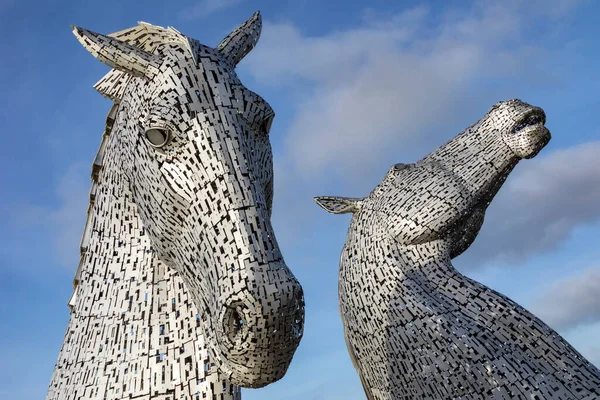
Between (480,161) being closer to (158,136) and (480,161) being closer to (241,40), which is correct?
(241,40)

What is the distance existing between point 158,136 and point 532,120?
3133 mm

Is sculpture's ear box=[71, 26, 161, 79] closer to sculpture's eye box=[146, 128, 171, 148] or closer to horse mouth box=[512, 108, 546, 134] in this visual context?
sculpture's eye box=[146, 128, 171, 148]

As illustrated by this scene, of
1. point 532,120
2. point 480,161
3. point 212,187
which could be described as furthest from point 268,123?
point 532,120

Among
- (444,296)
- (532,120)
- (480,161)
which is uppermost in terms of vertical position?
(532,120)

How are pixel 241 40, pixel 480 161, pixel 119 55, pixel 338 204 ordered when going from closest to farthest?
pixel 119 55 < pixel 241 40 < pixel 480 161 < pixel 338 204

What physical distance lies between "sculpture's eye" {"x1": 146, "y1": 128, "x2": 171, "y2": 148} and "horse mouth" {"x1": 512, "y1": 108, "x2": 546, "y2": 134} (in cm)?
296

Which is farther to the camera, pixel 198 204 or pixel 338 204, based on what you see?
pixel 338 204

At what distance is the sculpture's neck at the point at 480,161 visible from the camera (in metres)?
3.65

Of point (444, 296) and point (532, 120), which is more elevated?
point (532, 120)

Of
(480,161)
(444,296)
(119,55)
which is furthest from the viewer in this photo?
(480,161)

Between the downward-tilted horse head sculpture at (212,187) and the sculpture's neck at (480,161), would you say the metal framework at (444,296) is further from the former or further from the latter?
the downward-tilted horse head sculpture at (212,187)

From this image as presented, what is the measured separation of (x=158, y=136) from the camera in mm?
1350

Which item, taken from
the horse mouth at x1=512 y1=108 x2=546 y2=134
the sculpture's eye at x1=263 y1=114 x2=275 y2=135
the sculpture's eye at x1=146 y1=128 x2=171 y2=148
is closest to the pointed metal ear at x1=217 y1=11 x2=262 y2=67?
the sculpture's eye at x1=263 y1=114 x2=275 y2=135

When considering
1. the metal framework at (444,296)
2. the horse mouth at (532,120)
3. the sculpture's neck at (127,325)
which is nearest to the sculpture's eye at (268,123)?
the sculpture's neck at (127,325)
